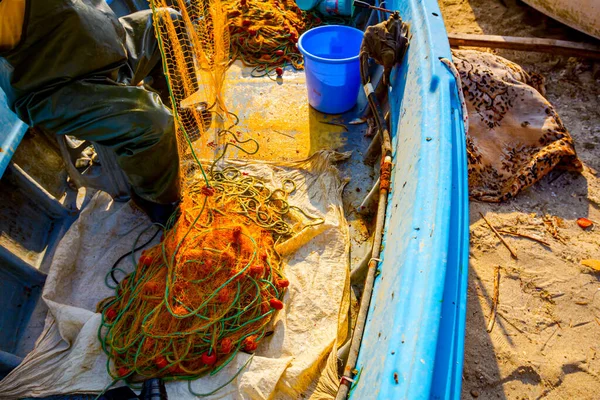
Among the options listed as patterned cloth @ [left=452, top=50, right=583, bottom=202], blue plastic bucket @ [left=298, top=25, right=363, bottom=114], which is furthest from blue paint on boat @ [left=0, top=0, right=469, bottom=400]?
patterned cloth @ [left=452, top=50, right=583, bottom=202]

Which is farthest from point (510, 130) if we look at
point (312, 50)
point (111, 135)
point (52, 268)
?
point (52, 268)

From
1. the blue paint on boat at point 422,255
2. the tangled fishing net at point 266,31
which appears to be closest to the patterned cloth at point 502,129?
the blue paint on boat at point 422,255

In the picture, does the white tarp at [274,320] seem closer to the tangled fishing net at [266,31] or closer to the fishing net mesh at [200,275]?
the fishing net mesh at [200,275]

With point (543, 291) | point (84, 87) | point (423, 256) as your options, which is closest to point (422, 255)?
point (423, 256)

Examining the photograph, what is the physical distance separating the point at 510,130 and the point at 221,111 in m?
2.62

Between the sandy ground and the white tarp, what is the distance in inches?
36.2

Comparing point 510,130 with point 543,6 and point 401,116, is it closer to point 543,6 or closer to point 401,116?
point 401,116

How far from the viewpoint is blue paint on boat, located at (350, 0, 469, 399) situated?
1328mm

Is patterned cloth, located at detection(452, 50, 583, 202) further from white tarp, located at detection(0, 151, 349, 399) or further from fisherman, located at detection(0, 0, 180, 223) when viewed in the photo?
fisherman, located at detection(0, 0, 180, 223)

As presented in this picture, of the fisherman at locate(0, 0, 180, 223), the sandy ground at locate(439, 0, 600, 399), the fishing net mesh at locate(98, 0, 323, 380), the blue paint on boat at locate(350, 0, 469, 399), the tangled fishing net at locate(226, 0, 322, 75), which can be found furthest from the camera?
the tangled fishing net at locate(226, 0, 322, 75)

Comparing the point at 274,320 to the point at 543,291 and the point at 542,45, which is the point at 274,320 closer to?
the point at 543,291

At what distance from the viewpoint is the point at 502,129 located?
3256 millimetres

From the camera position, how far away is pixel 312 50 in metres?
3.58

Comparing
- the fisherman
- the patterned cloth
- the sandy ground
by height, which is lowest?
the sandy ground
